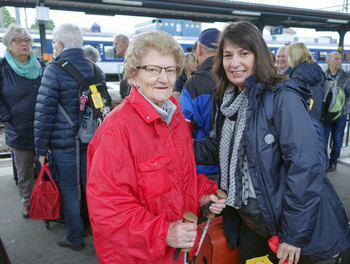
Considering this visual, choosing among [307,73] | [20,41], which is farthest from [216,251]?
[20,41]

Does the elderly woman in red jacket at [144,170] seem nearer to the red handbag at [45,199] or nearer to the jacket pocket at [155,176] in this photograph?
the jacket pocket at [155,176]

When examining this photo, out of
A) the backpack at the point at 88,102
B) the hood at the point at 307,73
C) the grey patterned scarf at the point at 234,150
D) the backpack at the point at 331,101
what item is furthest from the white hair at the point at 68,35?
the backpack at the point at 331,101

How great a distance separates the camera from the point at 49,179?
3064 mm

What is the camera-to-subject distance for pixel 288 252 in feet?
5.11

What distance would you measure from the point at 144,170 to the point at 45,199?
6.88 feet

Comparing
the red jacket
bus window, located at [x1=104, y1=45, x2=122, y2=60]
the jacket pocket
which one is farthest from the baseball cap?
bus window, located at [x1=104, y1=45, x2=122, y2=60]

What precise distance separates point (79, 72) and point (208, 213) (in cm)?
189

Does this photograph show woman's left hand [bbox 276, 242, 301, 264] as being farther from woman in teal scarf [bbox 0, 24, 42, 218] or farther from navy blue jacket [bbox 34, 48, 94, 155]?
woman in teal scarf [bbox 0, 24, 42, 218]

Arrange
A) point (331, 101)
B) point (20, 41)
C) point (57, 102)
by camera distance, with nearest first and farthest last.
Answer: point (57, 102), point (20, 41), point (331, 101)

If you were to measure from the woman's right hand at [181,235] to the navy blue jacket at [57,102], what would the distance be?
73.9 inches

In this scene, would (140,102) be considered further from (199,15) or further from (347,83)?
(199,15)

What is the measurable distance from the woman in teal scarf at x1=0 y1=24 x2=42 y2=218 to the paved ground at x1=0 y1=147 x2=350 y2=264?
24 centimetres

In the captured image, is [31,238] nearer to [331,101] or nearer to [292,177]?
[292,177]

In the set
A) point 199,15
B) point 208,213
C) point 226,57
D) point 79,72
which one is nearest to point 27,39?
point 79,72
